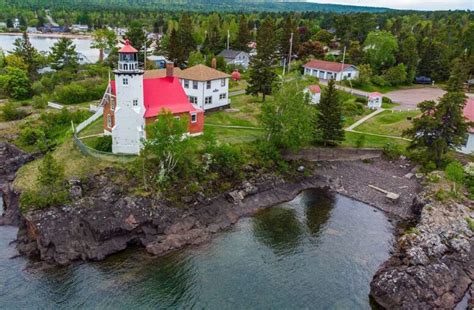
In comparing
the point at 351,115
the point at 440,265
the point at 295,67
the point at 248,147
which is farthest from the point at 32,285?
the point at 295,67

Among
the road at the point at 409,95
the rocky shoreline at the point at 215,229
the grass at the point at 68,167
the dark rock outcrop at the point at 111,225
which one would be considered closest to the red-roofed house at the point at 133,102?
the grass at the point at 68,167

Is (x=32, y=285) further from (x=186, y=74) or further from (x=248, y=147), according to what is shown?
(x=186, y=74)

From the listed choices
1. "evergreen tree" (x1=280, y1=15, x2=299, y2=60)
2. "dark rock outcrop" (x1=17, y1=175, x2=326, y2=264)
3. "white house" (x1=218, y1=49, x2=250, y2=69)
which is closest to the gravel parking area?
"dark rock outcrop" (x1=17, y1=175, x2=326, y2=264)

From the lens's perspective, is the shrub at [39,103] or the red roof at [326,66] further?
the red roof at [326,66]

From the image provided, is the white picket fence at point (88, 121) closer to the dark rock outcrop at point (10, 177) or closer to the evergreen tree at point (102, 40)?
the dark rock outcrop at point (10, 177)

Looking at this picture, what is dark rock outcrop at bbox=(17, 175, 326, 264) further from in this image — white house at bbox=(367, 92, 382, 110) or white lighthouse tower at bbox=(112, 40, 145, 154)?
white house at bbox=(367, 92, 382, 110)

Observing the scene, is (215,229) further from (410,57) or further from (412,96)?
(410,57)
